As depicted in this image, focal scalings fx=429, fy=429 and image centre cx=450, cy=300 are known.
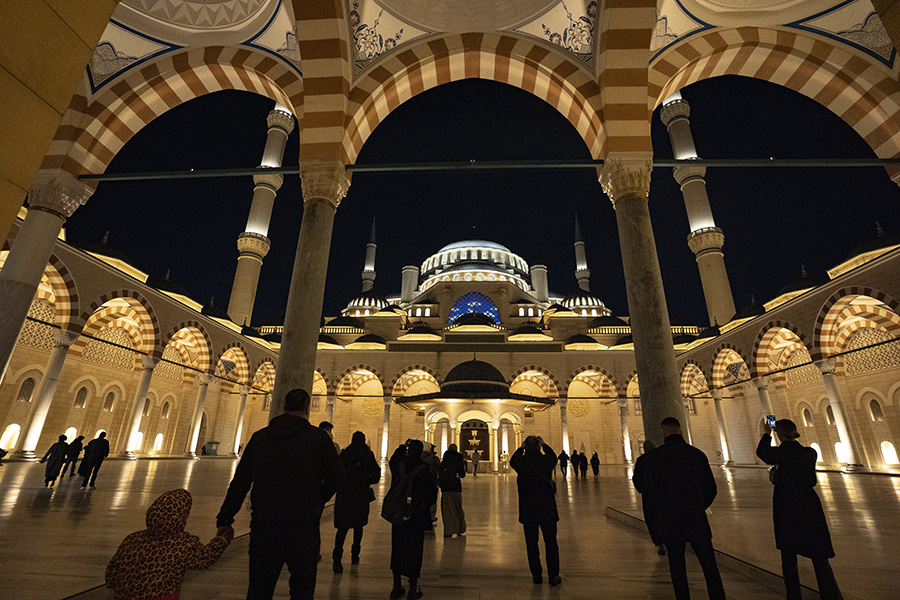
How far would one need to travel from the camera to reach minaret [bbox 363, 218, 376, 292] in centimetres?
3747

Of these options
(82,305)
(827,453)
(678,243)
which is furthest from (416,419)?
(678,243)

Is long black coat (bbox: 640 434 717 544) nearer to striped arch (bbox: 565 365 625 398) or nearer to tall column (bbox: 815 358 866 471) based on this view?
tall column (bbox: 815 358 866 471)

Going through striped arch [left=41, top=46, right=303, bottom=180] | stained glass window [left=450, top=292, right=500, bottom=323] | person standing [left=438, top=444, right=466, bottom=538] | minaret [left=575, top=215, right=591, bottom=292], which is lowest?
person standing [left=438, top=444, right=466, bottom=538]

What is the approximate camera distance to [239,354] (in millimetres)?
18578

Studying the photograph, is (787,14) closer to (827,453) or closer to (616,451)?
(827,453)

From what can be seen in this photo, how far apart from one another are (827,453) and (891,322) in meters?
5.31

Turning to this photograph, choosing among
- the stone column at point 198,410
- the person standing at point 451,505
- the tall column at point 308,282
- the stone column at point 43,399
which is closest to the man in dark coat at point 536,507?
the person standing at point 451,505

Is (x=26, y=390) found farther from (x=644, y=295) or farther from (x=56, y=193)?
(x=644, y=295)

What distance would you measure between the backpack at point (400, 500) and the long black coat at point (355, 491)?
0.88 ft

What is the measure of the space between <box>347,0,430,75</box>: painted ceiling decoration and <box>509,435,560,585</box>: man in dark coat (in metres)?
6.65

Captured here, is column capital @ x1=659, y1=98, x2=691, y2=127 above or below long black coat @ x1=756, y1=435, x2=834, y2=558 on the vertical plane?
above

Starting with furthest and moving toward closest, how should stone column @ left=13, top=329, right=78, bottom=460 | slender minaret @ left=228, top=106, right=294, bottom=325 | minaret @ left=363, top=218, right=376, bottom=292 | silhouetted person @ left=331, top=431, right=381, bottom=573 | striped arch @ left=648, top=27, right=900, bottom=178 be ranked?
1. minaret @ left=363, top=218, right=376, bottom=292
2. slender minaret @ left=228, top=106, right=294, bottom=325
3. stone column @ left=13, top=329, right=78, bottom=460
4. striped arch @ left=648, top=27, right=900, bottom=178
5. silhouetted person @ left=331, top=431, right=381, bottom=573

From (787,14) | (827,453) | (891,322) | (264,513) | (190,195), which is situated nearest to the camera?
(264,513)

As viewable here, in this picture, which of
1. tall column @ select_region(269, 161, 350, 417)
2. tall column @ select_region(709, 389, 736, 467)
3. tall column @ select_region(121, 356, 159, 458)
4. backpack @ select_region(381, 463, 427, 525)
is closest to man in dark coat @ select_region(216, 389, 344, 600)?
backpack @ select_region(381, 463, 427, 525)
